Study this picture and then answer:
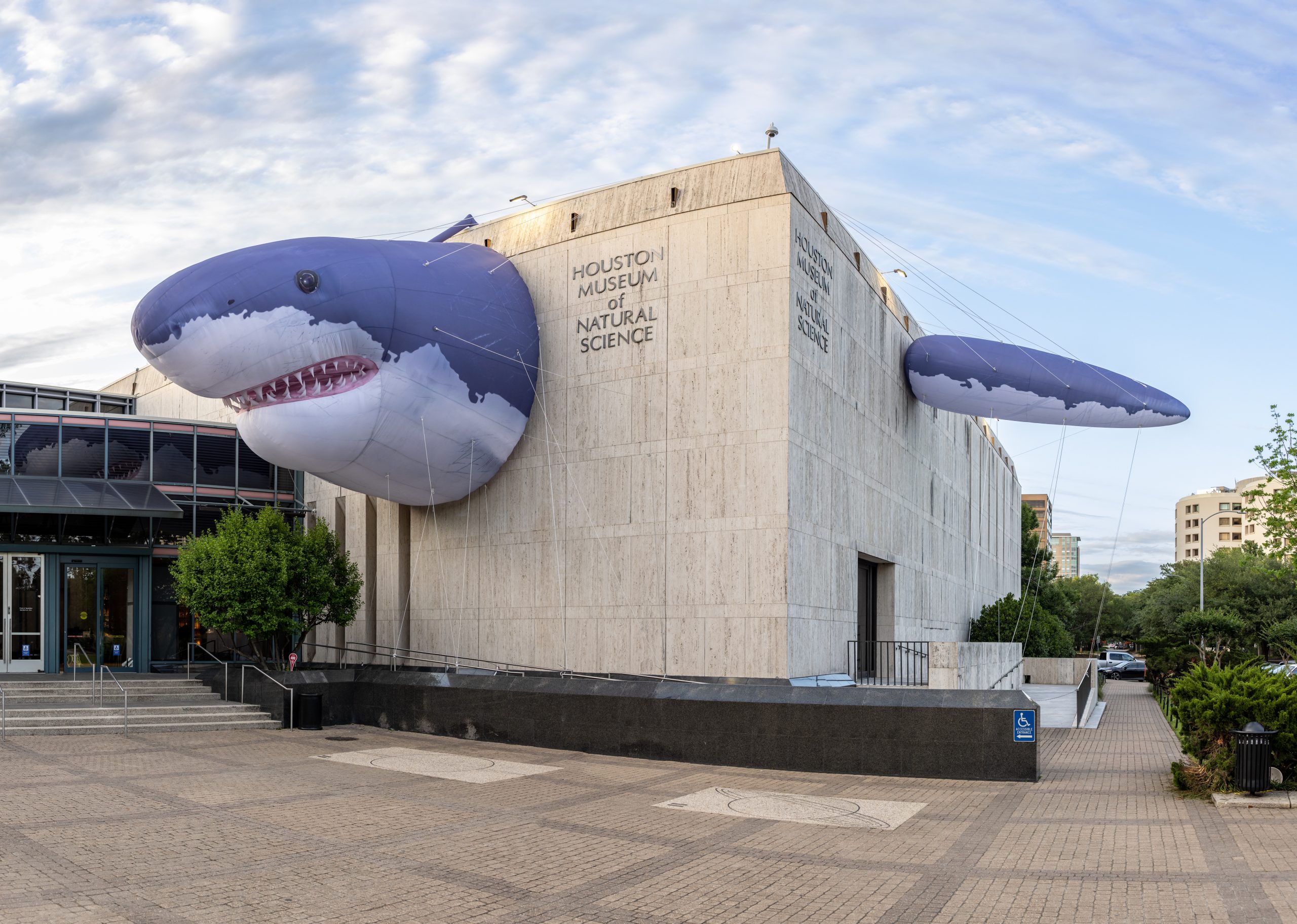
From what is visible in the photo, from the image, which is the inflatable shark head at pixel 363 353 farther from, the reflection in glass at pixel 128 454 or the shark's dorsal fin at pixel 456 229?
the reflection in glass at pixel 128 454

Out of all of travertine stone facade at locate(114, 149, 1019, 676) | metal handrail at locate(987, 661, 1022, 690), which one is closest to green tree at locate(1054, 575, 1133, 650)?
metal handrail at locate(987, 661, 1022, 690)

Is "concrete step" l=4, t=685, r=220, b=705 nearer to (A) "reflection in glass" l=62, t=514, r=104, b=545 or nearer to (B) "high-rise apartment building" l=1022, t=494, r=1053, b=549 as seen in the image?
(A) "reflection in glass" l=62, t=514, r=104, b=545

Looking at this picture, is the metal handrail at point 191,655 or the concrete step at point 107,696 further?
the metal handrail at point 191,655

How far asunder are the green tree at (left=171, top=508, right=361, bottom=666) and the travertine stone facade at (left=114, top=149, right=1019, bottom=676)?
216 cm

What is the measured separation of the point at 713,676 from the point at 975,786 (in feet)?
18.9

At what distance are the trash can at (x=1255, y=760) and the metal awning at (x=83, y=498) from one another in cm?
2252

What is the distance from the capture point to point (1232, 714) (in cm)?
1341

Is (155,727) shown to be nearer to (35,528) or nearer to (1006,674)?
(35,528)

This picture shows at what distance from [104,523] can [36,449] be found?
7.83 ft

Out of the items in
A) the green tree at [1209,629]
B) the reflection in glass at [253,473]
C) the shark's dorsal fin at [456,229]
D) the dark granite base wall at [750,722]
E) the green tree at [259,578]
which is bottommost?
the green tree at [1209,629]

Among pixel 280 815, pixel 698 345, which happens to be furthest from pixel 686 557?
pixel 280 815

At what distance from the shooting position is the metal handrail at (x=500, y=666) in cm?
1980

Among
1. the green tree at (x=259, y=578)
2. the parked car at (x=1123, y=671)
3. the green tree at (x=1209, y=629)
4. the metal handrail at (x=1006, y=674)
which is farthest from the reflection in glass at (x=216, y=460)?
the parked car at (x=1123, y=671)

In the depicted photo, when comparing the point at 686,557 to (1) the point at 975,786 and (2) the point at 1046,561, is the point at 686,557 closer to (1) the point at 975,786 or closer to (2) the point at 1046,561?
(1) the point at 975,786
